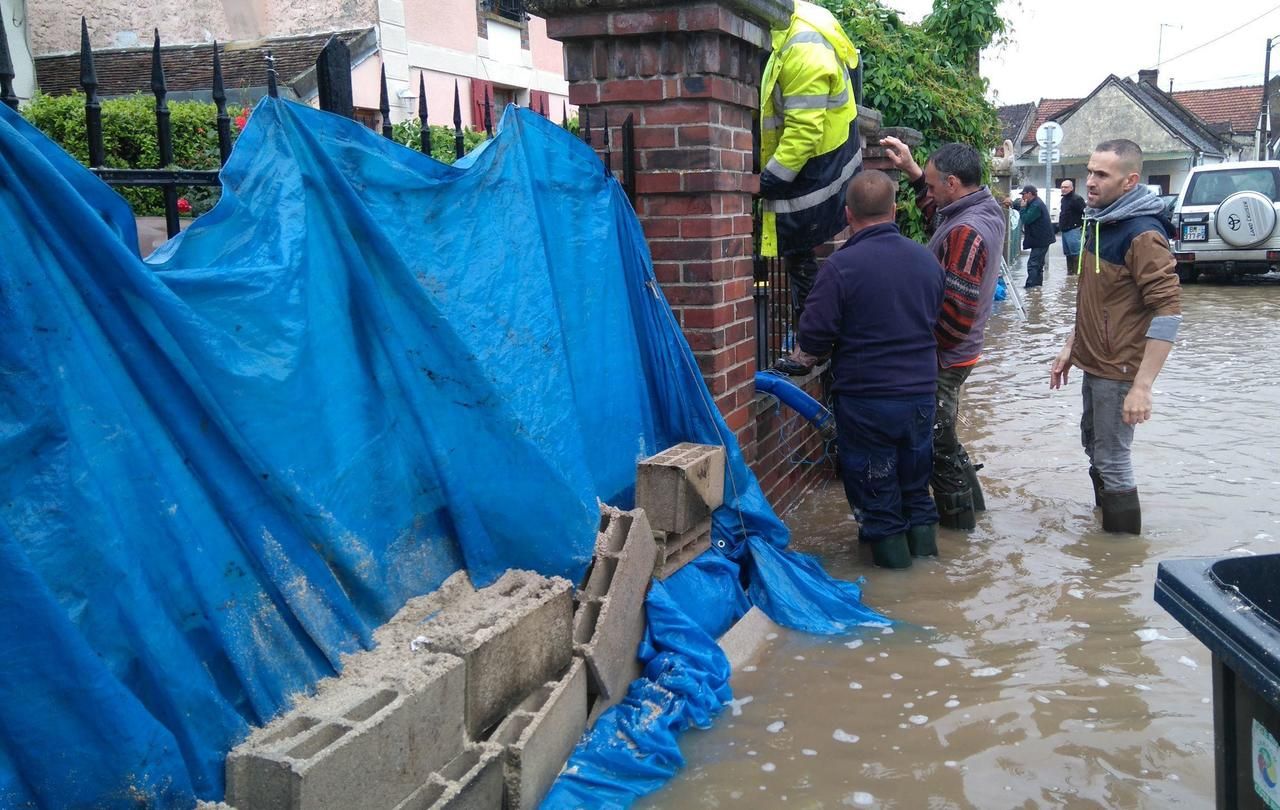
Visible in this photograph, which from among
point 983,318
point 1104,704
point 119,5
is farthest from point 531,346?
point 119,5

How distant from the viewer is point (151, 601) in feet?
6.50

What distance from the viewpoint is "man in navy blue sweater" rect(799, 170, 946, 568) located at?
4430 mm

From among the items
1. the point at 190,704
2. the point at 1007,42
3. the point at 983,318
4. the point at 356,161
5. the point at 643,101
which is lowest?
the point at 190,704

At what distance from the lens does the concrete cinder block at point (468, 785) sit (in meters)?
2.29

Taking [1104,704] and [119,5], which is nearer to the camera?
[1104,704]

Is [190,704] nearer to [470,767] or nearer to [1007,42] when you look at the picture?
Answer: [470,767]

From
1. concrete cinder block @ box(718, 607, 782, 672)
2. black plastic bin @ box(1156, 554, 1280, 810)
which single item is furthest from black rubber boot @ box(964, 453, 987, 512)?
black plastic bin @ box(1156, 554, 1280, 810)

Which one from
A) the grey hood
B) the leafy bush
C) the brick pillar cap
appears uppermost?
the leafy bush

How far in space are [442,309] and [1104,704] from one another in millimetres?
2463

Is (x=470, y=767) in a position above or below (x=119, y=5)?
below

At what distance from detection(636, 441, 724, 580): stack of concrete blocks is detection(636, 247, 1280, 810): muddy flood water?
478 millimetres

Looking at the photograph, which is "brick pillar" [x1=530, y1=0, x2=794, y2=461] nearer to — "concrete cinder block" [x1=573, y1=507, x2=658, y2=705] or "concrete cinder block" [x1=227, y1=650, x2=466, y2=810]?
"concrete cinder block" [x1=573, y1=507, x2=658, y2=705]

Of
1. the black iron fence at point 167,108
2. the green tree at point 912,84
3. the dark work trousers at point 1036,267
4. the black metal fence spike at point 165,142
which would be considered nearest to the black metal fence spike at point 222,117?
the black iron fence at point 167,108

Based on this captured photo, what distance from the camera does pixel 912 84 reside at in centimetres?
933
